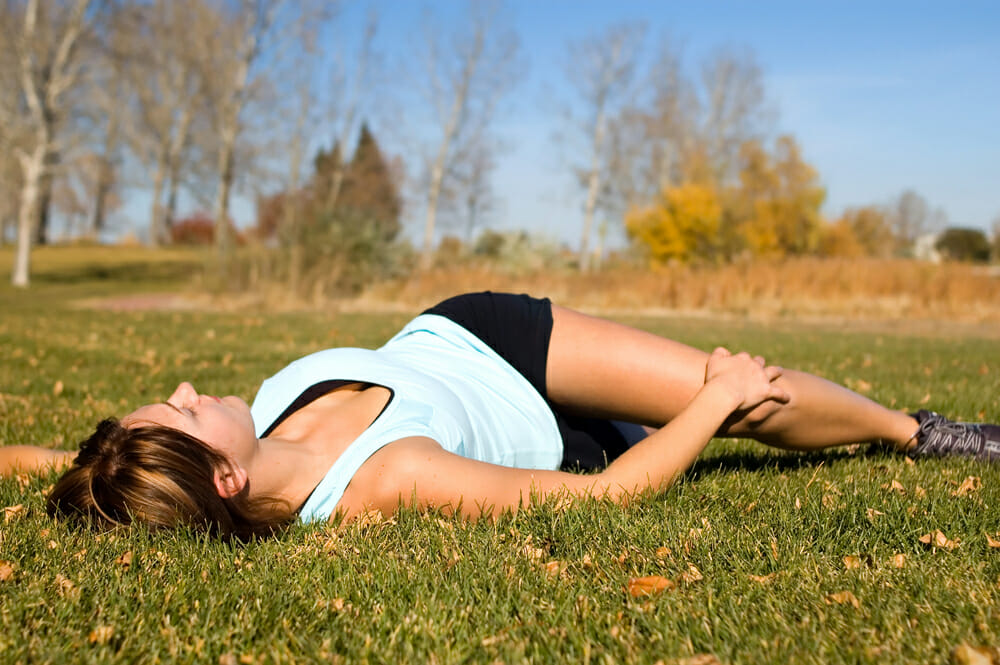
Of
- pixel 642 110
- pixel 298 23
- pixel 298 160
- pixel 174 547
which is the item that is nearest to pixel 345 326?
pixel 174 547

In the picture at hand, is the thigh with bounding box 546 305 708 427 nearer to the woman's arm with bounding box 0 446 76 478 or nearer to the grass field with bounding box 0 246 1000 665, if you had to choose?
the grass field with bounding box 0 246 1000 665

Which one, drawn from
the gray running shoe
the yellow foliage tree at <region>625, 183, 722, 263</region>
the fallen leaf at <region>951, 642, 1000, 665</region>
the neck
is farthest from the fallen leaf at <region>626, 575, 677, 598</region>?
the yellow foliage tree at <region>625, 183, 722, 263</region>

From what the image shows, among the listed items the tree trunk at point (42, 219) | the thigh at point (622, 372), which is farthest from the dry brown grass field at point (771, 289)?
the tree trunk at point (42, 219)

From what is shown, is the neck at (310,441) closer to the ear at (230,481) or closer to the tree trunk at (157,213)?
the ear at (230,481)

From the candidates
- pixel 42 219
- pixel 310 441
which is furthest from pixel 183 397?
pixel 42 219

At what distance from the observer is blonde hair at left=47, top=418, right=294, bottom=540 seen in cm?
242

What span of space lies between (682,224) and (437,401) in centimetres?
3047

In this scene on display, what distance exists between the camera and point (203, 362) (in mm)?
7734

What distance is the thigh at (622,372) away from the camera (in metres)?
3.09

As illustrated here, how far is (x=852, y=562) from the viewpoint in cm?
223

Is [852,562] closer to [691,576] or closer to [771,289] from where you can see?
[691,576]

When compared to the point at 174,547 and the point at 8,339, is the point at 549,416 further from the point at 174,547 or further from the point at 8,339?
the point at 8,339

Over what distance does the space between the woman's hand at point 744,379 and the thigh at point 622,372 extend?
15 cm

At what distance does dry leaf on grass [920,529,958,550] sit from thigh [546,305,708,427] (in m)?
0.93
